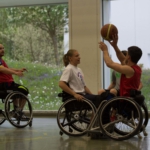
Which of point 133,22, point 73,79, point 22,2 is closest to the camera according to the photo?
point 73,79

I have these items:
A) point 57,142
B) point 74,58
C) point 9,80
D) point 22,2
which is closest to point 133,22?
point 22,2

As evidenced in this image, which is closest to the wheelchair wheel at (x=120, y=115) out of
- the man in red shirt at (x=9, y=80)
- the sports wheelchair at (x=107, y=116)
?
the sports wheelchair at (x=107, y=116)

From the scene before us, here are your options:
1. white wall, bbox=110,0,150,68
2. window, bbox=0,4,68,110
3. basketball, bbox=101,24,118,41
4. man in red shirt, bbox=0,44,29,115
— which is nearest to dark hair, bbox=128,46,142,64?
basketball, bbox=101,24,118,41

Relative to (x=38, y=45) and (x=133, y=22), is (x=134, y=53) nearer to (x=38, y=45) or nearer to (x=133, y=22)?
(x=133, y=22)

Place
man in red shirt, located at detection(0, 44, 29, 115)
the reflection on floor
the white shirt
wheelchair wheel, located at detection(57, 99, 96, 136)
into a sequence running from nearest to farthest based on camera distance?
the reflection on floor → wheelchair wheel, located at detection(57, 99, 96, 136) → the white shirt → man in red shirt, located at detection(0, 44, 29, 115)

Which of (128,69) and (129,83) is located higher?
(128,69)

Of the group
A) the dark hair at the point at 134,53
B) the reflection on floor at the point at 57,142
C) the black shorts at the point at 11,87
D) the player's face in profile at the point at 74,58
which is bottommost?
the reflection on floor at the point at 57,142

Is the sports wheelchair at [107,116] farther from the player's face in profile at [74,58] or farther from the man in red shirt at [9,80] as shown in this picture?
the man in red shirt at [9,80]

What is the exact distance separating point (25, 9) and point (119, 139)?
15.6 feet

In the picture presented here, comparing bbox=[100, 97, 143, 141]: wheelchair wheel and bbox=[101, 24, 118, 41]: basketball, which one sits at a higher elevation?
bbox=[101, 24, 118, 41]: basketball

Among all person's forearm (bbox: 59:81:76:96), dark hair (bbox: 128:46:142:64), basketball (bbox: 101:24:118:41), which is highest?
basketball (bbox: 101:24:118:41)

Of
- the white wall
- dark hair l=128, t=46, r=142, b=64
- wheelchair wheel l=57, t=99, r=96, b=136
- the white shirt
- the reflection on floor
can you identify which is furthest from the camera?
the white wall

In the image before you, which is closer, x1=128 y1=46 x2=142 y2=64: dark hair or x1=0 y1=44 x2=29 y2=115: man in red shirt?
x1=128 y1=46 x2=142 y2=64: dark hair

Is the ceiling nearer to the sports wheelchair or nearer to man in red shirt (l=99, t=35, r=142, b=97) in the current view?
the sports wheelchair
